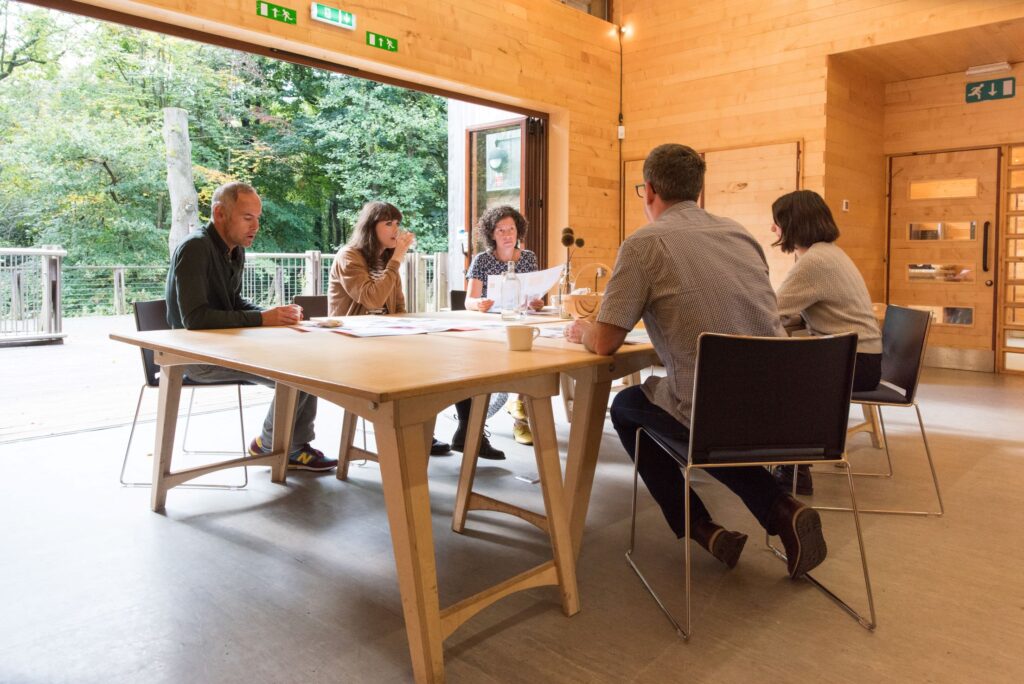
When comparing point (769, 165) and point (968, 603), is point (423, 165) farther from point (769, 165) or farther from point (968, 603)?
point (968, 603)

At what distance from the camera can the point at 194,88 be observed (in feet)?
42.8

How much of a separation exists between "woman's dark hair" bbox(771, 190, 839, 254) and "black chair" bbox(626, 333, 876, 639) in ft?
4.22

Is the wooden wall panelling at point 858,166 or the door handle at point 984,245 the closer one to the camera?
the wooden wall panelling at point 858,166

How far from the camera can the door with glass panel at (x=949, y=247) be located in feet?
22.1

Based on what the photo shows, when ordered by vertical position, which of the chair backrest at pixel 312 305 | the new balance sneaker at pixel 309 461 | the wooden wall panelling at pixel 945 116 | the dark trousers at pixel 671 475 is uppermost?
the wooden wall panelling at pixel 945 116

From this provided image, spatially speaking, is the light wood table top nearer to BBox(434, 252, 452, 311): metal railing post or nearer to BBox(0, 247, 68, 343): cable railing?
BBox(434, 252, 452, 311): metal railing post

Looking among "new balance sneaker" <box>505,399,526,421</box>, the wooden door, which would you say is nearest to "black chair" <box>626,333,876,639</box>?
"new balance sneaker" <box>505,399,526,421</box>

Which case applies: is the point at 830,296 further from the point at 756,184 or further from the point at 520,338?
the point at 756,184

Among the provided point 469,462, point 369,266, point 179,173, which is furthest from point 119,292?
point 469,462

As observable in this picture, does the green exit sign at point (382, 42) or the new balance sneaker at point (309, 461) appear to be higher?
the green exit sign at point (382, 42)

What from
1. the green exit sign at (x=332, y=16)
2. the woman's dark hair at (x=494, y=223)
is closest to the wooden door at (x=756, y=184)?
the woman's dark hair at (x=494, y=223)

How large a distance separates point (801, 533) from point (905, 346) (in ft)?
4.64

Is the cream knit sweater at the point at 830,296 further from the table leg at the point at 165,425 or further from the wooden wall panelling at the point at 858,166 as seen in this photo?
the wooden wall panelling at the point at 858,166

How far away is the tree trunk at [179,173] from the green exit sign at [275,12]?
7.60m
